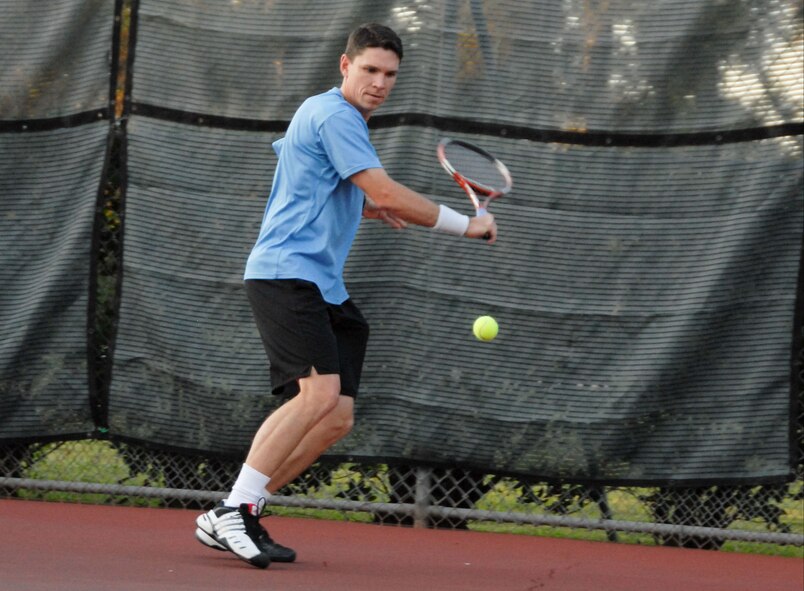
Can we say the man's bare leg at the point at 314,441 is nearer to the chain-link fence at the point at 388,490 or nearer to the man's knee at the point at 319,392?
the man's knee at the point at 319,392

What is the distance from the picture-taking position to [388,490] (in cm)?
552

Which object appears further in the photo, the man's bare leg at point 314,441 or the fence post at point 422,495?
the fence post at point 422,495

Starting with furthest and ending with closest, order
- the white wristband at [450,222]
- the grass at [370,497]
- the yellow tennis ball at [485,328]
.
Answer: the grass at [370,497], the yellow tennis ball at [485,328], the white wristband at [450,222]

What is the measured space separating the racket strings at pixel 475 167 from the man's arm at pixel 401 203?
0.57 meters

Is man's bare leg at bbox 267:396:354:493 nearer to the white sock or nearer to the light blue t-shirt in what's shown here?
the white sock

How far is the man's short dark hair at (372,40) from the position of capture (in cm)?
411

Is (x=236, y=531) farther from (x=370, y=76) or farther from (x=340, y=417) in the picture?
(x=370, y=76)

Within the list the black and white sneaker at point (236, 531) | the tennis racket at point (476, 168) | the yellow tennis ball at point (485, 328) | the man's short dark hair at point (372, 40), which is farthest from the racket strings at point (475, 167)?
the black and white sneaker at point (236, 531)

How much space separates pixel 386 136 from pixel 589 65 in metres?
0.85

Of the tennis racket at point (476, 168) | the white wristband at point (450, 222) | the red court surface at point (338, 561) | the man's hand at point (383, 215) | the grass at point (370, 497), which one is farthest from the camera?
the grass at point (370, 497)

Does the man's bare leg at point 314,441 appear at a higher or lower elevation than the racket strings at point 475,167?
lower

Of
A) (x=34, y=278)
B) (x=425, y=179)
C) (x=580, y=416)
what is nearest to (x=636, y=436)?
(x=580, y=416)

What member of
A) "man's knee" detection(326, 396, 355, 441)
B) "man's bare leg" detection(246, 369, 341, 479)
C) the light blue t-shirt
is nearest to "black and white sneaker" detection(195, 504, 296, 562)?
"man's bare leg" detection(246, 369, 341, 479)

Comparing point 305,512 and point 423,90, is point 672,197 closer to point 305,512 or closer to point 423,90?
point 423,90
